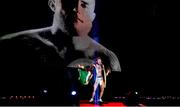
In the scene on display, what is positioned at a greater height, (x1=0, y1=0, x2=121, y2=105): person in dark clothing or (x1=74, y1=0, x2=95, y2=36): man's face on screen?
(x1=74, y1=0, x2=95, y2=36): man's face on screen

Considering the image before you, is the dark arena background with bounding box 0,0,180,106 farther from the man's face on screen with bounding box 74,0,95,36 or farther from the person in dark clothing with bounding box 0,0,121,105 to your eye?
the man's face on screen with bounding box 74,0,95,36

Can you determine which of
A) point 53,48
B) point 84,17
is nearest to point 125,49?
point 84,17

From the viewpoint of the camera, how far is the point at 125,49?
13.5 meters

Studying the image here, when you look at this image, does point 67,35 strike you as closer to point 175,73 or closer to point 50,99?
point 50,99

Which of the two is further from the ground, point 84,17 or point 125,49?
point 84,17

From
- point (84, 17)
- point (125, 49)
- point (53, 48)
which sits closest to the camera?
point (53, 48)

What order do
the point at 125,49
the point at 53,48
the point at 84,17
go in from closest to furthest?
the point at 53,48 → the point at 84,17 → the point at 125,49

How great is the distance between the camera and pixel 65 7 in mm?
12711

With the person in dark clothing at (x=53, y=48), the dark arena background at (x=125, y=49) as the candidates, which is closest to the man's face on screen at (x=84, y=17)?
the person in dark clothing at (x=53, y=48)

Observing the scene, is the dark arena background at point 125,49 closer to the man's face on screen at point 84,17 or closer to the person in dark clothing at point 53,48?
the person in dark clothing at point 53,48

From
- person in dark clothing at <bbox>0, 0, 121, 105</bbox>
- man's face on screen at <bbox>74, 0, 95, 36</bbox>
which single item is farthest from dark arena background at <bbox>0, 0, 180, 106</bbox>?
man's face on screen at <bbox>74, 0, 95, 36</bbox>

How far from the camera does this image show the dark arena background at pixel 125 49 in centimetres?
1233

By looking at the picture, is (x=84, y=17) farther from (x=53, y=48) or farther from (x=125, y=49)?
(x=125, y=49)

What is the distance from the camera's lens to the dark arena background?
12328mm
